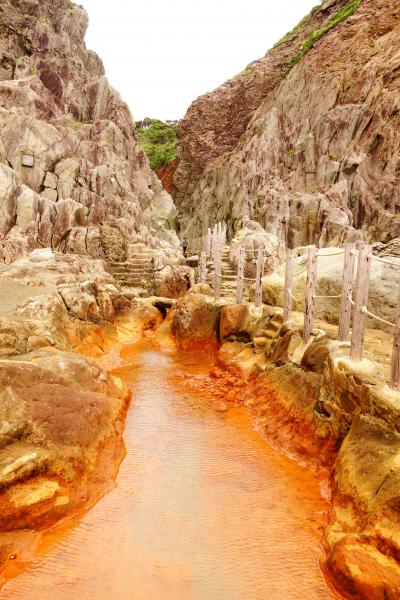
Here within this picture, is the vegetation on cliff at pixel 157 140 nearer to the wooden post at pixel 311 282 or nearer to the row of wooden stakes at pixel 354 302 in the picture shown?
the row of wooden stakes at pixel 354 302

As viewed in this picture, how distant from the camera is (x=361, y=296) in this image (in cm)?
555

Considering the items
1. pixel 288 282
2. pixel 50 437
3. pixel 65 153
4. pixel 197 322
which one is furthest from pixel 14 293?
pixel 65 153

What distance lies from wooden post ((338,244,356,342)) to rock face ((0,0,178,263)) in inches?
604

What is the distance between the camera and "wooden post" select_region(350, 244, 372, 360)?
218 inches

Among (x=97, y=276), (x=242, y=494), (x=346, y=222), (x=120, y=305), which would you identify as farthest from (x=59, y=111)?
(x=242, y=494)

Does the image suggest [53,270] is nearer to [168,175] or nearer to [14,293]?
[14,293]

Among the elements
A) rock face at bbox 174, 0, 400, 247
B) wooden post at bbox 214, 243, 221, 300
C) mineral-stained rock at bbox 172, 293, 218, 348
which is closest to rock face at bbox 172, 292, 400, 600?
mineral-stained rock at bbox 172, 293, 218, 348

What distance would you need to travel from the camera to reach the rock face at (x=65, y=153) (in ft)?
62.7

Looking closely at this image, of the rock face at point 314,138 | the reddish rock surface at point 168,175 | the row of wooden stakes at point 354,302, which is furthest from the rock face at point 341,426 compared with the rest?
the reddish rock surface at point 168,175

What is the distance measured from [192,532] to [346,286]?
4609mm

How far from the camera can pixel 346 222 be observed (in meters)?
25.5

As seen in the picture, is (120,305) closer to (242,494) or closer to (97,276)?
(97,276)

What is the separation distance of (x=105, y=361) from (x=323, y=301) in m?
6.41

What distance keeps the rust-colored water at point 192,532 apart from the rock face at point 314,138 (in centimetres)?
2179
